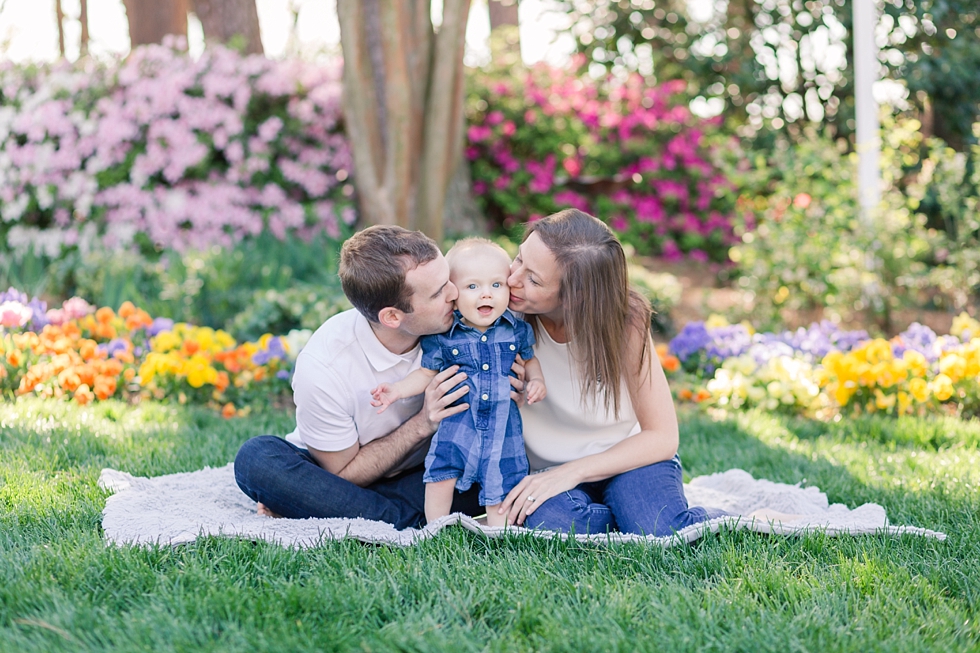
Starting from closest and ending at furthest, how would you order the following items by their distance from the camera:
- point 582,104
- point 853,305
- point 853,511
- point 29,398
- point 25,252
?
point 853,511, point 29,398, point 853,305, point 25,252, point 582,104

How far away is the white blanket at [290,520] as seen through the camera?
2.37 meters

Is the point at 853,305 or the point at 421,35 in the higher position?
the point at 421,35

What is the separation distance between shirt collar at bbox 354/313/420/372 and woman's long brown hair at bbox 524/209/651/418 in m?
0.51

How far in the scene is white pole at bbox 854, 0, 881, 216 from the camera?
5746 millimetres

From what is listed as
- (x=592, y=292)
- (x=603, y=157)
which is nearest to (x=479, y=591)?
(x=592, y=292)

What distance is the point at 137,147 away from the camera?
6406 millimetres

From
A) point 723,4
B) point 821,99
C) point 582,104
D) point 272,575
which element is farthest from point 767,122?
point 272,575

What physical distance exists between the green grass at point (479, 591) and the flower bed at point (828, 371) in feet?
4.15

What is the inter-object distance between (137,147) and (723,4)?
5386 mm

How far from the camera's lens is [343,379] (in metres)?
2.52

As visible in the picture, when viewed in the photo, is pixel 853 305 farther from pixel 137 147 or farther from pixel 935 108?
pixel 137 147

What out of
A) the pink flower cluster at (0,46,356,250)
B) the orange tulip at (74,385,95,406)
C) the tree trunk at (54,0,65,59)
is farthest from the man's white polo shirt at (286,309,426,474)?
the tree trunk at (54,0,65,59)

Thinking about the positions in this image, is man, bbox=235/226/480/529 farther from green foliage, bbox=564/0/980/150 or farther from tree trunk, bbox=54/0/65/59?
tree trunk, bbox=54/0/65/59

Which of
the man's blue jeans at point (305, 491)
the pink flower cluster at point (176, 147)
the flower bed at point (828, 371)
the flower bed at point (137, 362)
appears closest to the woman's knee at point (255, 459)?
the man's blue jeans at point (305, 491)
